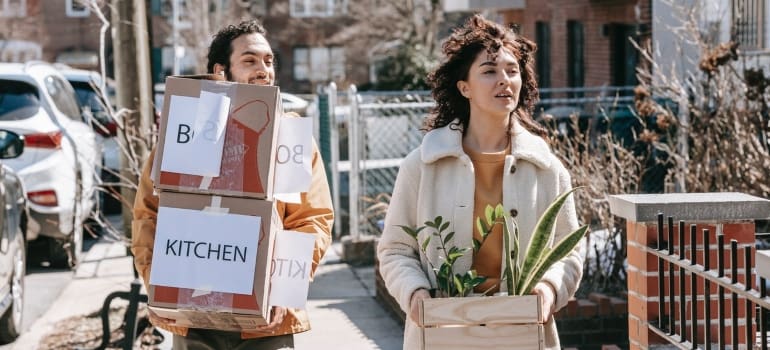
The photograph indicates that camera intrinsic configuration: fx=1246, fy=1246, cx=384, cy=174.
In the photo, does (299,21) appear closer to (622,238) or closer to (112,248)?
(112,248)

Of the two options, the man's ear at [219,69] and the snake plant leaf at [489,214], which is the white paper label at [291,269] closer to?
the snake plant leaf at [489,214]

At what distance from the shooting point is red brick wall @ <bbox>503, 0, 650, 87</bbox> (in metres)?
17.7

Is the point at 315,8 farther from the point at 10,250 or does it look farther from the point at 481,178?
the point at 481,178

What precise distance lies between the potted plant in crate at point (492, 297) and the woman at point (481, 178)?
0.07 meters

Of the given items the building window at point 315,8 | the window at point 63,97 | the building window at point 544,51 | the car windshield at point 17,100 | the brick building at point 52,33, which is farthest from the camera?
the building window at point 315,8

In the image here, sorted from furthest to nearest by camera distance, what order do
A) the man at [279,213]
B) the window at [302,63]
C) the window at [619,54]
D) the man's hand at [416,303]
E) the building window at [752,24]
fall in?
the window at [302,63] → the window at [619,54] → the building window at [752,24] → the man at [279,213] → the man's hand at [416,303]

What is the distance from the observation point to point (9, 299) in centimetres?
786

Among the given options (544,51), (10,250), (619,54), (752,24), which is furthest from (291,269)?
(544,51)

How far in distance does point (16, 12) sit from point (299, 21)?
456 inches

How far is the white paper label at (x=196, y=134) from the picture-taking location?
382cm

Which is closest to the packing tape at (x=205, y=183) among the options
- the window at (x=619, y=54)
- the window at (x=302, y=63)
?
the window at (x=619, y=54)

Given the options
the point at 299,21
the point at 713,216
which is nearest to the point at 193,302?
the point at 713,216

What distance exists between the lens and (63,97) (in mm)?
12367

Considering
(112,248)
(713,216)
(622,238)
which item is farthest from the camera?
(112,248)
